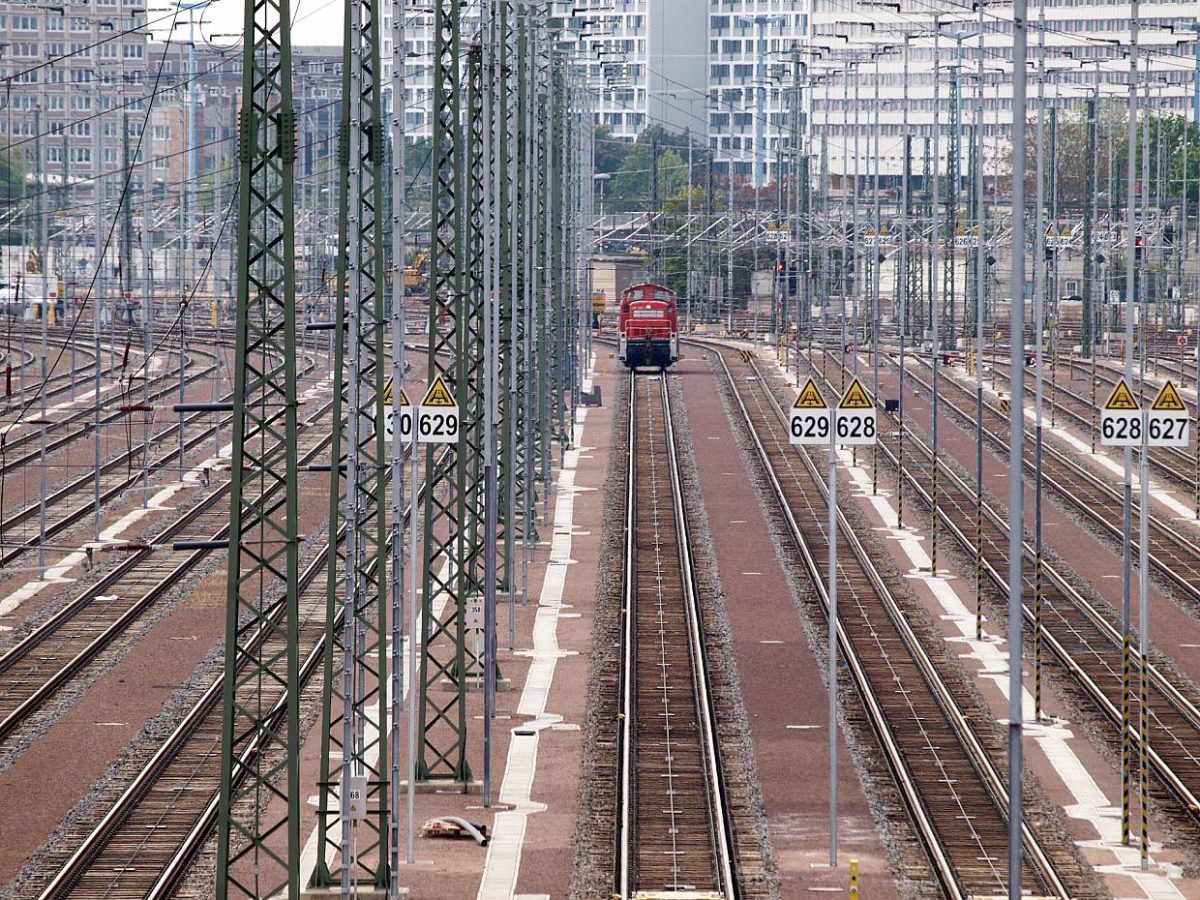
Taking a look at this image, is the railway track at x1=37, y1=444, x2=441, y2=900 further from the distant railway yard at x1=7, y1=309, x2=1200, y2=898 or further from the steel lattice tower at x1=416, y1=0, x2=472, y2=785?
the steel lattice tower at x1=416, y1=0, x2=472, y2=785

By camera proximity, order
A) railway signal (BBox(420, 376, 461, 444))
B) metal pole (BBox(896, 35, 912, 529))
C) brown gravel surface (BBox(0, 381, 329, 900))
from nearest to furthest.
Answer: railway signal (BBox(420, 376, 461, 444)) < brown gravel surface (BBox(0, 381, 329, 900)) < metal pole (BBox(896, 35, 912, 529))

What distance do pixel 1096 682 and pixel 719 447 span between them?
99.4 ft

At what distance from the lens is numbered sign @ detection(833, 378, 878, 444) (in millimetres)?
20812

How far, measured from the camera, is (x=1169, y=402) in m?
21.3

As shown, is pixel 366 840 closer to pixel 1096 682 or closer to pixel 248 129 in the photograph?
pixel 248 129

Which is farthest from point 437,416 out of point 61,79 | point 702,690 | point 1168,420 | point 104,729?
point 61,79

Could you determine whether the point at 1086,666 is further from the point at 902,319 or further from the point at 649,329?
the point at 649,329

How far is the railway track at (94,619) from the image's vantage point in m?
28.7

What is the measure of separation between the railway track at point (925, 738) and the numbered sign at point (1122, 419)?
4.12 meters

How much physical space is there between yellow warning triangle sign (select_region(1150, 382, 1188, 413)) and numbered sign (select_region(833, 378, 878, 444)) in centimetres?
285

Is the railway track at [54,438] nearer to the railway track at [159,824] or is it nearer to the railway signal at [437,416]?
the railway track at [159,824]

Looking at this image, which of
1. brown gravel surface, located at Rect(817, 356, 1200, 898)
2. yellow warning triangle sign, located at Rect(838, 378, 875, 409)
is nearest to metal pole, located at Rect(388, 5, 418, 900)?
yellow warning triangle sign, located at Rect(838, 378, 875, 409)

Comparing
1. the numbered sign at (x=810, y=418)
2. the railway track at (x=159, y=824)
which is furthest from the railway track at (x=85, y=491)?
the numbered sign at (x=810, y=418)

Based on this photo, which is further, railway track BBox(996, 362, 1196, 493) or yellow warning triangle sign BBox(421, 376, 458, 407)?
railway track BBox(996, 362, 1196, 493)
